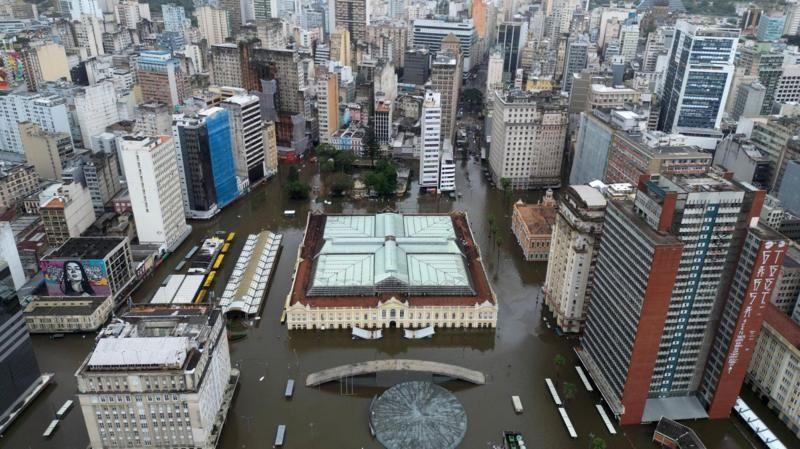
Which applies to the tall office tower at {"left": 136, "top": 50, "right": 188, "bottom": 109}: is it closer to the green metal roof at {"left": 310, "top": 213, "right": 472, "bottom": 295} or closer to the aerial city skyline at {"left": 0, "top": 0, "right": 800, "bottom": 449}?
the aerial city skyline at {"left": 0, "top": 0, "right": 800, "bottom": 449}

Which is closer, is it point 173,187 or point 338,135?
point 173,187

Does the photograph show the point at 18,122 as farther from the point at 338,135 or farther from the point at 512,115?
the point at 512,115

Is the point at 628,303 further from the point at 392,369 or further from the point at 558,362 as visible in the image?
the point at 392,369

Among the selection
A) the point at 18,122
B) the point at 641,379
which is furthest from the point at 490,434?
the point at 18,122

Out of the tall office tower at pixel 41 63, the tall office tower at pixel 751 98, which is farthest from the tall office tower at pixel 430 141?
the tall office tower at pixel 41 63

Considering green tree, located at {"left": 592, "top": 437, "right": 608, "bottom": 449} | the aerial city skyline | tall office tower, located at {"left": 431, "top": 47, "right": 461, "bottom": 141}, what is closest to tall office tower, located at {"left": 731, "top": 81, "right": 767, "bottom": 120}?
the aerial city skyline
